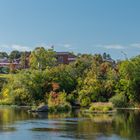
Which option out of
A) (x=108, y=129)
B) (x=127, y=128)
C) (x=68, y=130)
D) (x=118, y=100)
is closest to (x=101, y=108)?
(x=118, y=100)

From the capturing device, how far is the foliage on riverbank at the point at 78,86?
94.0 meters

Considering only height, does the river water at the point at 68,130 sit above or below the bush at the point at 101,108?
below

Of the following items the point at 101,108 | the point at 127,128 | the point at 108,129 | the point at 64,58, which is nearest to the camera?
the point at 108,129

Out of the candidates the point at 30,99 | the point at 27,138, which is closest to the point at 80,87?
the point at 30,99

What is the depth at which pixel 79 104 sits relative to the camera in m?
96.3

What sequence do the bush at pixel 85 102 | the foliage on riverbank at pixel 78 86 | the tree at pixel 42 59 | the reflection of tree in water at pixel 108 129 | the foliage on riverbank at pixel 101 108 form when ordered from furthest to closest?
1. the tree at pixel 42 59
2. the bush at pixel 85 102
3. the foliage on riverbank at pixel 78 86
4. the foliage on riverbank at pixel 101 108
5. the reflection of tree in water at pixel 108 129

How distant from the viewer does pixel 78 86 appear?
102312 millimetres

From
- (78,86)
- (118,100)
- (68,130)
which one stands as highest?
(78,86)

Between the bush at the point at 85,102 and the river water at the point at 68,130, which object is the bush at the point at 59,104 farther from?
the river water at the point at 68,130

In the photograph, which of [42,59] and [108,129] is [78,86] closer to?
[42,59]

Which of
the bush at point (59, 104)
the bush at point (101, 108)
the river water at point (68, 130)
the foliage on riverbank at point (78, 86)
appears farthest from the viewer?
the foliage on riverbank at point (78, 86)

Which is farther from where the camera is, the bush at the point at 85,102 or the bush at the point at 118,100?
the bush at the point at 85,102

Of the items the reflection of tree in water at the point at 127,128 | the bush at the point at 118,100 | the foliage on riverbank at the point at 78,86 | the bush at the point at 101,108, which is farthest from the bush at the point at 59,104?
the reflection of tree in water at the point at 127,128

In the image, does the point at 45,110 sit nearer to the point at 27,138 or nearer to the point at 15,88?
the point at 15,88
